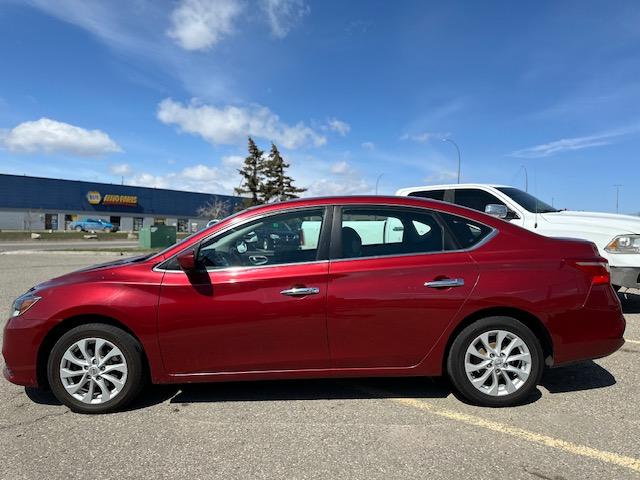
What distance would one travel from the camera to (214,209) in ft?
244

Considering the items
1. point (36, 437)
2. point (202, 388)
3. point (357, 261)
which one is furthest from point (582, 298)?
point (36, 437)

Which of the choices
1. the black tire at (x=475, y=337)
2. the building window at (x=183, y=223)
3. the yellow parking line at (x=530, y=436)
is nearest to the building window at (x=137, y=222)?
the building window at (x=183, y=223)

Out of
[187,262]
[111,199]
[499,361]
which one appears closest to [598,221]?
[499,361]

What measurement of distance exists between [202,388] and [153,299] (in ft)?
3.58

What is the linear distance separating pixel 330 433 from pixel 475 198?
5957mm

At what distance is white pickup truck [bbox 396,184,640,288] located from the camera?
6.16 meters

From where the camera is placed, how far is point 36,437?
10.5ft

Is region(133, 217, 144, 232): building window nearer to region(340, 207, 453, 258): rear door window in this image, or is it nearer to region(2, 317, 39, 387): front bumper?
region(2, 317, 39, 387): front bumper

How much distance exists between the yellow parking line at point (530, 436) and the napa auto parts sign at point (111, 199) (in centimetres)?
7066

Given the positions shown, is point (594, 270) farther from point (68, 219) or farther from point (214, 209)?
point (214, 209)

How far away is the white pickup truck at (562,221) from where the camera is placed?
6164 millimetres

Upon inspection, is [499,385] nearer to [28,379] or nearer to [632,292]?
[28,379]

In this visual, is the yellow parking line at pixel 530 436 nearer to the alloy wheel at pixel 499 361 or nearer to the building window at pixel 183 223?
the alloy wheel at pixel 499 361

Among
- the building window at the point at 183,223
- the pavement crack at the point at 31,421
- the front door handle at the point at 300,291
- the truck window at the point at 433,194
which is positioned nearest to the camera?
the pavement crack at the point at 31,421
